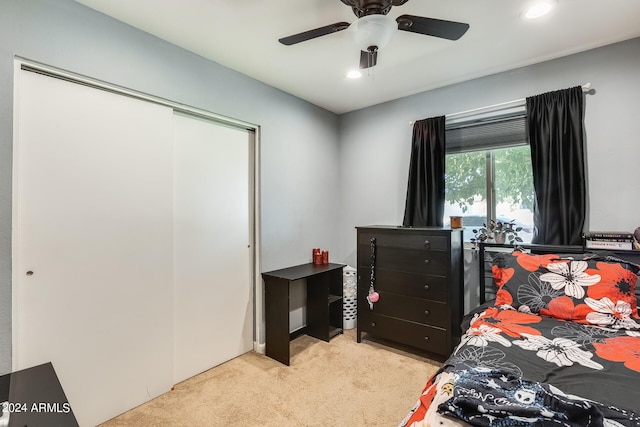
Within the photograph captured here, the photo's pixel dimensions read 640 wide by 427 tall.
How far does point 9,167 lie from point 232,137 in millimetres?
1470

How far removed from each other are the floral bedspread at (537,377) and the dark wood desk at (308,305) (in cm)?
144

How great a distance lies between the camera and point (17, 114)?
1541mm

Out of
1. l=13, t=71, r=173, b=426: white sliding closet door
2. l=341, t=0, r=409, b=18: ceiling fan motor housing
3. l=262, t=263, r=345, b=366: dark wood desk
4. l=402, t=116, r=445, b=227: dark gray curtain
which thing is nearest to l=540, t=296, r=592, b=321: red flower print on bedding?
l=402, t=116, r=445, b=227: dark gray curtain

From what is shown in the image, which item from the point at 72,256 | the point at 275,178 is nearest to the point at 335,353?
the point at 275,178

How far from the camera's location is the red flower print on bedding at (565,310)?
5.66 ft

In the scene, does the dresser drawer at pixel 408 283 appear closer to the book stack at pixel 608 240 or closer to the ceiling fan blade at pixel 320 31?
the book stack at pixel 608 240

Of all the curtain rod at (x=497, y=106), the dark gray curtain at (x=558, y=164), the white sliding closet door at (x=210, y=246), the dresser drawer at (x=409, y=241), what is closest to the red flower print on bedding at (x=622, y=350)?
the dark gray curtain at (x=558, y=164)

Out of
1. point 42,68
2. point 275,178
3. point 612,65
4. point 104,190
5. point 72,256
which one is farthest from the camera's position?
point 275,178

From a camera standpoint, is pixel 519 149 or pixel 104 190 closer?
pixel 104 190

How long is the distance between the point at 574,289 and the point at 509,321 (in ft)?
1.53

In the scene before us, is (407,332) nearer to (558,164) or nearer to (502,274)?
(502,274)

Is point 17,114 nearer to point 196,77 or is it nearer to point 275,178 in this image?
point 196,77

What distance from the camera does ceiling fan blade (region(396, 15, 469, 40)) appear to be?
149 cm

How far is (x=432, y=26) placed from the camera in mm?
1547
